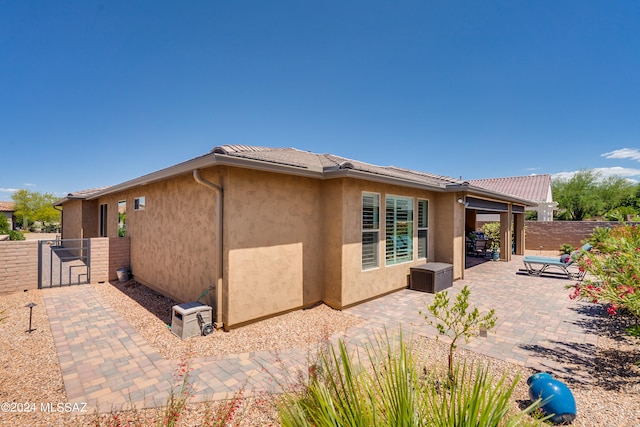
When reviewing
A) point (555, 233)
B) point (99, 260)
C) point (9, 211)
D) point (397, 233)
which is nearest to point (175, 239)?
point (99, 260)

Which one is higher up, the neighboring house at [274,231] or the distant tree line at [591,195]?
the distant tree line at [591,195]

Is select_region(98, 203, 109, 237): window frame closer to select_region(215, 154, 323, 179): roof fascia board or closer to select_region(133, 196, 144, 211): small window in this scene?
select_region(133, 196, 144, 211): small window

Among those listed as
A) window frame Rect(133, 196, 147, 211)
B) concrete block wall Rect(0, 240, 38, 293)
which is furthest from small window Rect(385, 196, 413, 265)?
concrete block wall Rect(0, 240, 38, 293)

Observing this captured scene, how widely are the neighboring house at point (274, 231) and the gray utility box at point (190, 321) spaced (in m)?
0.28

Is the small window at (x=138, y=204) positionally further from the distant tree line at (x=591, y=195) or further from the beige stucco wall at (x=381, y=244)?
the distant tree line at (x=591, y=195)

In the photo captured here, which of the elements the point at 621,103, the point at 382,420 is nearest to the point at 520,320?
the point at 382,420

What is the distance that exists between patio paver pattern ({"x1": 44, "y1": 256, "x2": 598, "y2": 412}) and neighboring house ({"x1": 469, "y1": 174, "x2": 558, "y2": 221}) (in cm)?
2185

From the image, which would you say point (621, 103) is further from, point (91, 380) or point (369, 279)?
point (91, 380)

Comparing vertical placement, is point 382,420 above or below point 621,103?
below

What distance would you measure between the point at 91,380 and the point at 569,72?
57.3 ft

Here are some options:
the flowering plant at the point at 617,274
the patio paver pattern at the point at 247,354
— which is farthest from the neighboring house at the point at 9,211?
the flowering plant at the point at 617,274

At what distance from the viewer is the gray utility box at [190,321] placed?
543cm

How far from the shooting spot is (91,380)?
13.3 ft

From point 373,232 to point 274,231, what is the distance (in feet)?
9.92
